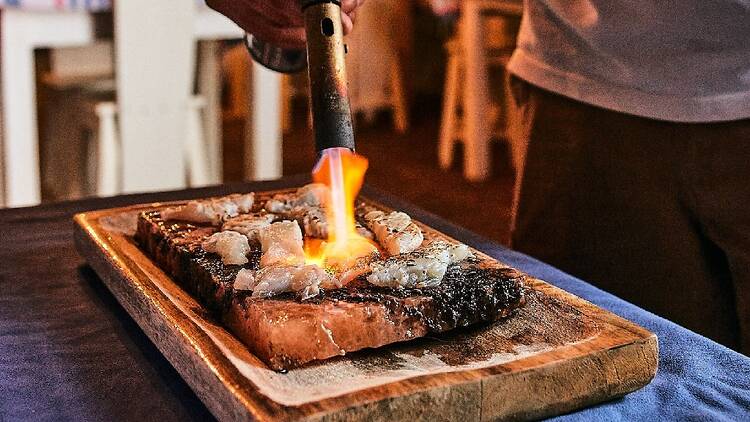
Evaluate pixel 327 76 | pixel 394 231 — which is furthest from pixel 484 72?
pixel 327 76

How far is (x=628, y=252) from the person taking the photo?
135 centimetres

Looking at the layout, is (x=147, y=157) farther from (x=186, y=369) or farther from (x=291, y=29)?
(x=186, y=369)

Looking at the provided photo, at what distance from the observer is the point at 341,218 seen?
37.2 inches

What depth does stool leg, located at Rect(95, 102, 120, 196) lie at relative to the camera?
2764 millimetres

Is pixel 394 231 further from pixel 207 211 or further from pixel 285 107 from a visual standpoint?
pixel 285 107

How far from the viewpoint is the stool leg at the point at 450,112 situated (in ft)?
14.7

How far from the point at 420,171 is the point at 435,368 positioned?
374 cm

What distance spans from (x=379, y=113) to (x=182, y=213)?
4.70 m

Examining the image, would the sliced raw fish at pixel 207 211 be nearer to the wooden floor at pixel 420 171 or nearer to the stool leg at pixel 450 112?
the wooden floor at pixel 420 171

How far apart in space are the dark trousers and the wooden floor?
76.8 inches

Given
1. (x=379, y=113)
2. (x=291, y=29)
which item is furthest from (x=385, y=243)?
(x=379, y=113)

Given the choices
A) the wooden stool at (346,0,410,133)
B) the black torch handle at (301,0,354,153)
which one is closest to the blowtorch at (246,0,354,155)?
the black torch handle at (301,0,354,153)

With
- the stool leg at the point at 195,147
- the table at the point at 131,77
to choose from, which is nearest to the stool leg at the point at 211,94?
the stool leg at the point at 195,147

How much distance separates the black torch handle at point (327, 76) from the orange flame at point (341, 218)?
15 millimetres
